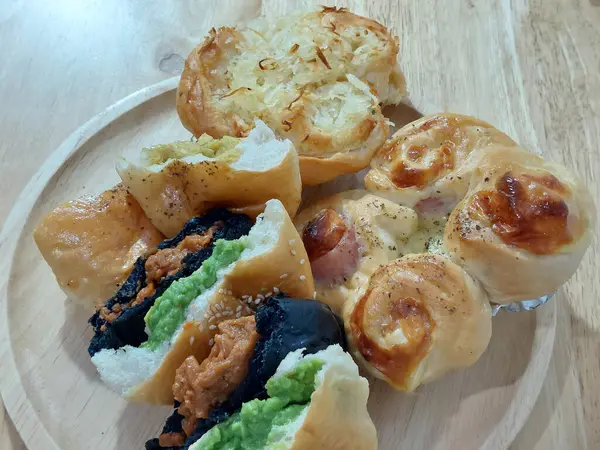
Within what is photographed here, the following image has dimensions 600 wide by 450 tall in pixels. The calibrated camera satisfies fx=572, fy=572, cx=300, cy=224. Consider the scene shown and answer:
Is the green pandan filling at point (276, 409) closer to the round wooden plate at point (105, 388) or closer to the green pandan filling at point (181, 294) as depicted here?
the green pandan filling at point (181, 294)

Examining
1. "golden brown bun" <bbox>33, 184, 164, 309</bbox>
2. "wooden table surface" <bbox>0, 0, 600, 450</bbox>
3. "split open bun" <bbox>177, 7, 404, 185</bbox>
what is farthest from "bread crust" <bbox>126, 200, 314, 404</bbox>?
"wooden table surface" <bbox>0, 0, 600, 450</bbox>

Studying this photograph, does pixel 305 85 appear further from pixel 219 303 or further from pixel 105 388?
pixel 105 388

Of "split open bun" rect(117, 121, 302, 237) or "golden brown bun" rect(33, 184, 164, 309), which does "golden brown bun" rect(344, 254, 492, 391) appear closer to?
"split open bun" rect(117, 121, 302, 237)

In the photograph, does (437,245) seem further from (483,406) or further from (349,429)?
(349,429)

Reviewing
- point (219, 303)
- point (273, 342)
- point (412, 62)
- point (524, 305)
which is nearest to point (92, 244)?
point (219, 303)

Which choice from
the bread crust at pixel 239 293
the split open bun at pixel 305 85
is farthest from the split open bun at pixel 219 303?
the split open bun at pixel 305 85

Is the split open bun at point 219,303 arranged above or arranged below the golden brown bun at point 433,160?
above
